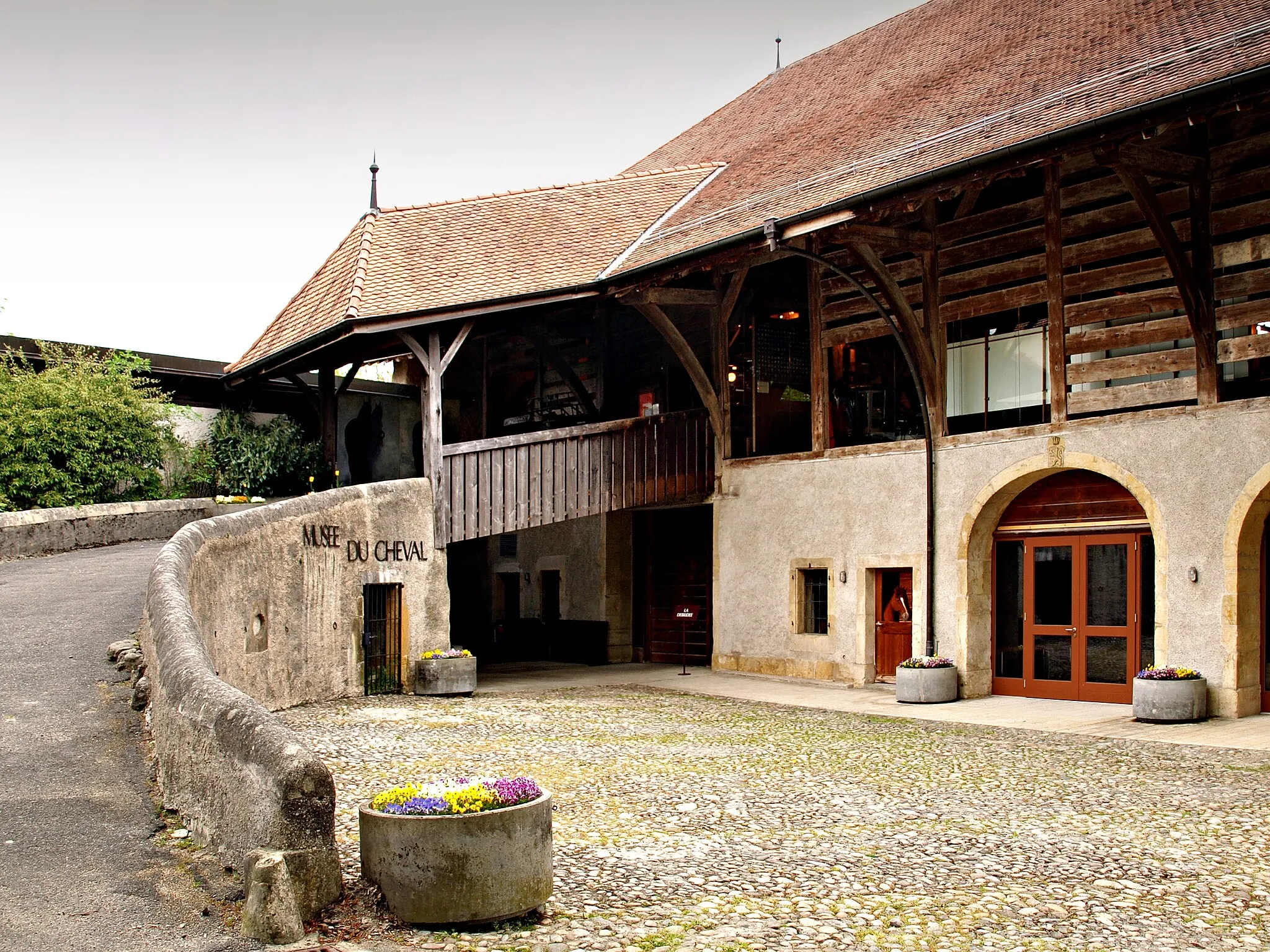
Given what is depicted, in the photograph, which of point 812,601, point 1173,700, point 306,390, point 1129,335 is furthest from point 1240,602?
point 306,390

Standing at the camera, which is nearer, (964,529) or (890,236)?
(964,529)

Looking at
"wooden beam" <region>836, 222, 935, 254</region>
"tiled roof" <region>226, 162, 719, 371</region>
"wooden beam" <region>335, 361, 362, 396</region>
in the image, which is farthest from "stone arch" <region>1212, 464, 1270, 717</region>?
"wooden beam" <region>335, 361, 362, 396</region>

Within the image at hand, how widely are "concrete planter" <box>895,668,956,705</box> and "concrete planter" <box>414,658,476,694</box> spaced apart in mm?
5200

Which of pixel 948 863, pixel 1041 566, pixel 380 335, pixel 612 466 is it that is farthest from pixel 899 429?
pixel 948 863

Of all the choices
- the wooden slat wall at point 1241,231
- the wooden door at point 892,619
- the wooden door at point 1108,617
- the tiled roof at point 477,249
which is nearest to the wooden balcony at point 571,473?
the tiled roof at point 477,249

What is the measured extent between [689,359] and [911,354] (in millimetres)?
3550

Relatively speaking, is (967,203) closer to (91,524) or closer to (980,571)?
(980,571)

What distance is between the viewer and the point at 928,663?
1361 centimetres

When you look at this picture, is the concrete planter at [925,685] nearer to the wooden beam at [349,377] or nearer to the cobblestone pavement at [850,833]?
the cobblestone pavement at [850,833]

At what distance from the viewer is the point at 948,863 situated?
622 centimetres

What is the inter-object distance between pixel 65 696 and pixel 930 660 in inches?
360

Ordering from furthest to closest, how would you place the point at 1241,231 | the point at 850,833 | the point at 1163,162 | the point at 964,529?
1. the point at 964,529
2. the point at 1241,231
3. the point at 1163,162
4. the point at 850,833

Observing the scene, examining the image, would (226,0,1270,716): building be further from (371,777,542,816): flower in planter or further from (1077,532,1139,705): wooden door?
(371,777,542,816): flower in planter

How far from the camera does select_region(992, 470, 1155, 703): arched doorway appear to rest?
12.8 metres
